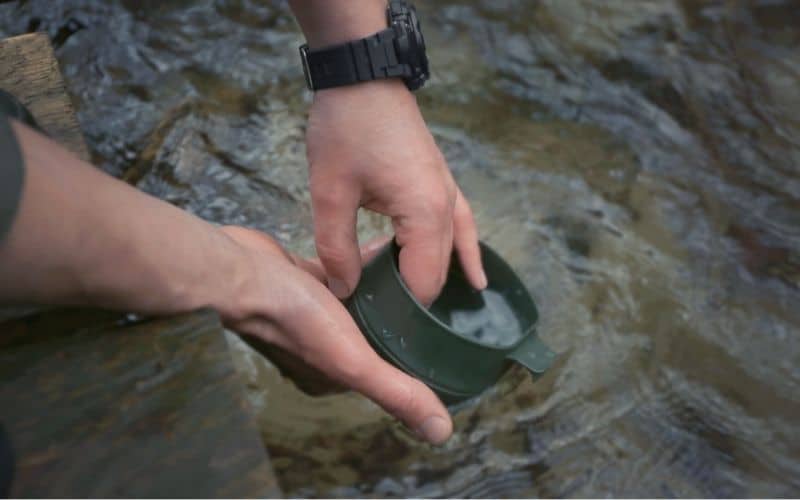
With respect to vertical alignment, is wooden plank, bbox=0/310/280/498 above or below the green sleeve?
below

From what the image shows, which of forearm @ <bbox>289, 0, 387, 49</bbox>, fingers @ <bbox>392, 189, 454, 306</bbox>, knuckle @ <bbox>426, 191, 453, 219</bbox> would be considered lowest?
fingers @ <bbox>392, 189, 454, 306</bbox>

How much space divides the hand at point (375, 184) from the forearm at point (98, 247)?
0.81 ft

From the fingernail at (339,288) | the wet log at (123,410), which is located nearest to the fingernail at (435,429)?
the fingernail at (339,288)

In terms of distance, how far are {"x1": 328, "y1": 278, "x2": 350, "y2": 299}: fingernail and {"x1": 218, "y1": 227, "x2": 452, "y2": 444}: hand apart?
0.05 meters

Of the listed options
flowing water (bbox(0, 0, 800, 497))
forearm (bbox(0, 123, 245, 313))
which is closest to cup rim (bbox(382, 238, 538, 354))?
forearm (bbox(0, 123, 245, 313))

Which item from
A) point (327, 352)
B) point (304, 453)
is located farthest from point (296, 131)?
point (327, 352)

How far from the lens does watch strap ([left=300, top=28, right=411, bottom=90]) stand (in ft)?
Answer: 5.31

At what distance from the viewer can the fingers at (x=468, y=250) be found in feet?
5.74

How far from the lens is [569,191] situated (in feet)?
8.47

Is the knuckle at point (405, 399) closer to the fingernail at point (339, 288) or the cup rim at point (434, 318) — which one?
the cup rim at point (434, 318)

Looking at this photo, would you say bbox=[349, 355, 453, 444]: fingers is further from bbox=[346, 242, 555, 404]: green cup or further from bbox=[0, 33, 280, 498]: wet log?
bbox=[0, 33, 280, 498]: wet log

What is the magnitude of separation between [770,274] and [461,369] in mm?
1230

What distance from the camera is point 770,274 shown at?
7.65 feet

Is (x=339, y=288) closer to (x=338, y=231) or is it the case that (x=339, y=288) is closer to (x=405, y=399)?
(x=338, y=231)
